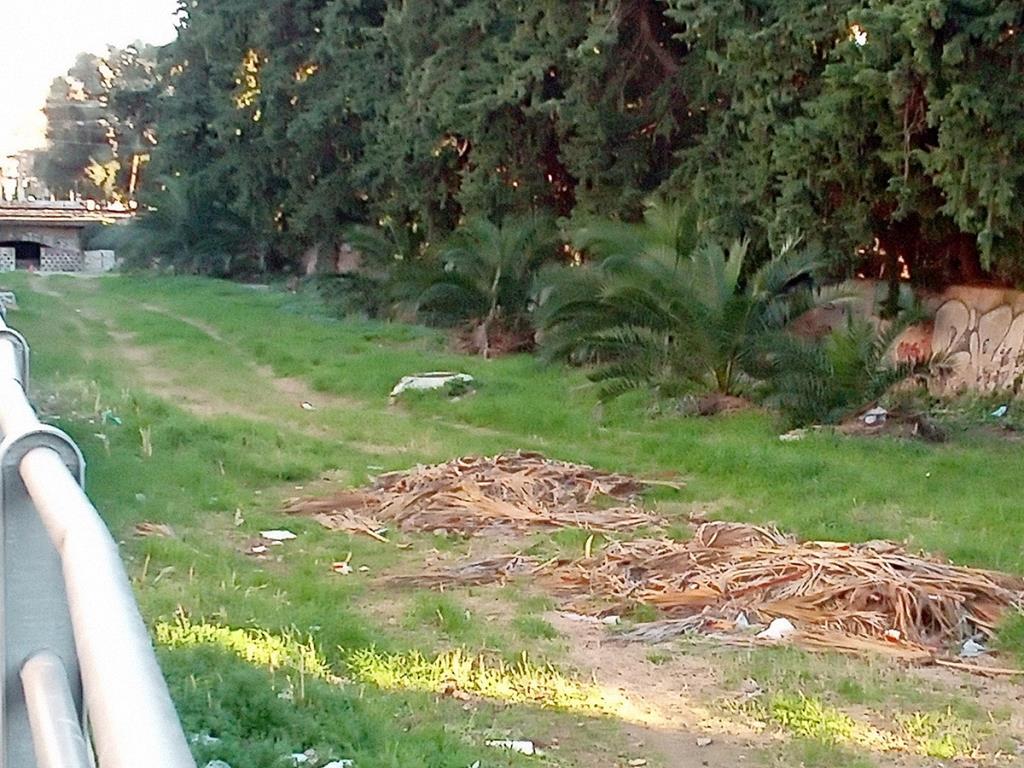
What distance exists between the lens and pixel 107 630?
59.5 inches

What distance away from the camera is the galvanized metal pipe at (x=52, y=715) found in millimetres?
1626

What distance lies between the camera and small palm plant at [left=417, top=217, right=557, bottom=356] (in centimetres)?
2081

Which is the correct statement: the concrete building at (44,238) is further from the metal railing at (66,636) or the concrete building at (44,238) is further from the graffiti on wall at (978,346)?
the metal railing at (66,636)

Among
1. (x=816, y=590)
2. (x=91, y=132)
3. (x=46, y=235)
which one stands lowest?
(x=46, y=235)

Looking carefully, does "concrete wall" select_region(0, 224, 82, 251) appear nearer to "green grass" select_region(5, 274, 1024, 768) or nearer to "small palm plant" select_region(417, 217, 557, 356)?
"green grass" select_region(5, 274, 1024, 768)

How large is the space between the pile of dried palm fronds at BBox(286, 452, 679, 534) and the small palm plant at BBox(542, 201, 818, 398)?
11.6 ft

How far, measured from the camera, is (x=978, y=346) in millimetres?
15258

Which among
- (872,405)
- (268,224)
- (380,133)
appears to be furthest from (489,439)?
(268,224)

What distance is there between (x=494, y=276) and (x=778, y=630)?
14707mm

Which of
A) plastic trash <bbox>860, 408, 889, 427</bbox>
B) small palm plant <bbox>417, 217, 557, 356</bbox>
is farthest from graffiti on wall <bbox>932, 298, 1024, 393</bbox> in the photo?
small palm plant <bbox>417, 217, 557, 356</bbox>

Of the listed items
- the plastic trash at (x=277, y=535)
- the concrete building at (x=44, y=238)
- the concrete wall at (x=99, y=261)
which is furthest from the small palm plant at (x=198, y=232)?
the plastic trash at (x=277, y=535)

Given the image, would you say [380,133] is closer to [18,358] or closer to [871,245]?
[871,245]

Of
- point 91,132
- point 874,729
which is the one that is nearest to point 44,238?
point 91,132

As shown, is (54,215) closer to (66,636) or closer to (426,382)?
(426,382)
